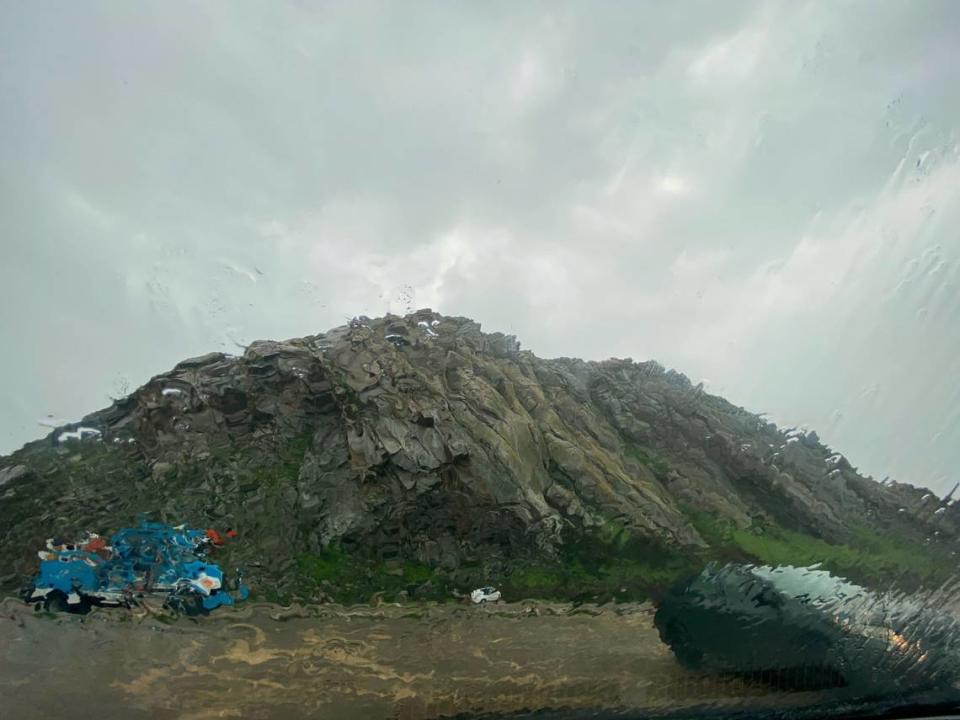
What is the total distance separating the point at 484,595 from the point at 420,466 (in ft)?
9.61

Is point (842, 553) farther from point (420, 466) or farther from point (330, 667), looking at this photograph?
point (330, 667)

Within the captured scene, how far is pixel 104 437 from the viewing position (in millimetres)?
9039

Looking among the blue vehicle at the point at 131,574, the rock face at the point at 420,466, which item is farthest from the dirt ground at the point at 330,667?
the rock face at the point at 420,466

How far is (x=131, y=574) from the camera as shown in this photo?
7.56 metres

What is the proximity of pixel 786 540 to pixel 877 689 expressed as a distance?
1945mm

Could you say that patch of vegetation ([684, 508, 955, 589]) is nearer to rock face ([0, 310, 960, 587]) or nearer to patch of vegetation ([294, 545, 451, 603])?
rock face ([0, 310, 960, 587])

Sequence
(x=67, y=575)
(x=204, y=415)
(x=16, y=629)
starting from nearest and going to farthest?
(x=16, y=629)
(x=67, y=575)
(x=204, y=415)

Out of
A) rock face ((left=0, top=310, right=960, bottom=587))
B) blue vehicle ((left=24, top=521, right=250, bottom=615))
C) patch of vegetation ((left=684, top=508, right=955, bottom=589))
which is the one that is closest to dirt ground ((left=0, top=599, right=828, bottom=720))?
blue vehicle ((left=24, top=521, right=250, bottom=615))

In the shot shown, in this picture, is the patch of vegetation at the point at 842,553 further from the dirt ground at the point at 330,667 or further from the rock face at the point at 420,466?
the dirt ground at the point at 330,667

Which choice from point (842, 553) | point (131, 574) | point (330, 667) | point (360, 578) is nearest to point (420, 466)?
point (360, 578)

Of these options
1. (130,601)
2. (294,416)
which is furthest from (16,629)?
(294,416)

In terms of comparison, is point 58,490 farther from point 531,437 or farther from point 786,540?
point 786,540

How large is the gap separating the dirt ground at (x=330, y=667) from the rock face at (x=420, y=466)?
3.09 feet

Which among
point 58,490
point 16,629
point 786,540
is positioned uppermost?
point 58,490
